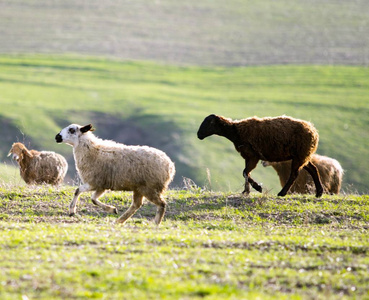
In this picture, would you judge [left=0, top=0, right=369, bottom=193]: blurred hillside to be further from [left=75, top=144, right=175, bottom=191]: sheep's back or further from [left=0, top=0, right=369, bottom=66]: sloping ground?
[left=75, top=144, right=175, bottom=191]: sheep's back

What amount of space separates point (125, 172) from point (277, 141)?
510 cm

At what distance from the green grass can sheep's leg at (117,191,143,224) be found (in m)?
0.19

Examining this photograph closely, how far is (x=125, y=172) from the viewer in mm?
14711

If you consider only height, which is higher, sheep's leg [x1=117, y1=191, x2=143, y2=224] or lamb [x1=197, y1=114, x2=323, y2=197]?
lamb [x1=197, y1=114, x2=323, y2=197]

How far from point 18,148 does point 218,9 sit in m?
89.0

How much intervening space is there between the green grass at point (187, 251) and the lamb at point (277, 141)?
188 centimetres

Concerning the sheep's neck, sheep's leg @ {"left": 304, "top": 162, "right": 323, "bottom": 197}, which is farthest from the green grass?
the sheep's neck

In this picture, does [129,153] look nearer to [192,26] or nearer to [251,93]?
[251,93]

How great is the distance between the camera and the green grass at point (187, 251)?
8.88m

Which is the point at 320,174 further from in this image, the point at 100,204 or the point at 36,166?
the point at 36,166

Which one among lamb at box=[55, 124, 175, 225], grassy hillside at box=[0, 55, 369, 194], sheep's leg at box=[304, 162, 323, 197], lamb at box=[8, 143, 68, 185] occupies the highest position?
lamb at box=[55, 124, 175, 225]

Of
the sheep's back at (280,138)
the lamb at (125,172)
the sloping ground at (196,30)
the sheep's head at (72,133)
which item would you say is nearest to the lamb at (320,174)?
the sheep's back at (280,138)

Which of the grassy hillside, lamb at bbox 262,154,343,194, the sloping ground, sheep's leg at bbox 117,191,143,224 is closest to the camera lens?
sheep's leg at bbox 117,191,143,224

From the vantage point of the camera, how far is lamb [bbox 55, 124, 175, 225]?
14.6 meters
